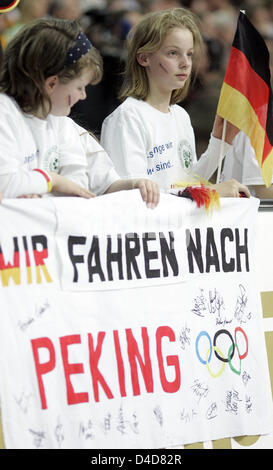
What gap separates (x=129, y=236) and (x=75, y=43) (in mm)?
773

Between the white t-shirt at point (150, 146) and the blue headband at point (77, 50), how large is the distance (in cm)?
72

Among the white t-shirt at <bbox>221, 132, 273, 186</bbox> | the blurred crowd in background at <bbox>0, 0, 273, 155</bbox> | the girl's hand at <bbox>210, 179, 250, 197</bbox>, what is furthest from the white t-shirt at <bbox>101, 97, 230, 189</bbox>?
the blurred crowd in background at <bbox>0, 0, 273, 155</bbox>

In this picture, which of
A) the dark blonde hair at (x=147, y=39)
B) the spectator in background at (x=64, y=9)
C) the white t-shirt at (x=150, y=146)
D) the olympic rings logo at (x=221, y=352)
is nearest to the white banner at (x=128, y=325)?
the olympic rings logo at (x=221, y=352)

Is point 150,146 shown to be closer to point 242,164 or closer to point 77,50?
point 242,164

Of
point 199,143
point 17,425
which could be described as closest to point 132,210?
point 17,425

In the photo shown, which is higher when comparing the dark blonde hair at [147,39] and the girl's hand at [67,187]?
the dark blonde hair at [147,39]

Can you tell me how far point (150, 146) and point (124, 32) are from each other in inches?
124

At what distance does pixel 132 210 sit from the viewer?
Answer: 10.8ft

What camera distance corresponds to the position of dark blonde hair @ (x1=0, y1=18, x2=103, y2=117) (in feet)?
10.5

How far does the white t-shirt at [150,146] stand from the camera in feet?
12.9

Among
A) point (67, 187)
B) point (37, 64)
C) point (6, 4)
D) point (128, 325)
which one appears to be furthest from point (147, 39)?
point (128, 325)

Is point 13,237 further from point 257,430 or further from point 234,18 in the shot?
point 234,18

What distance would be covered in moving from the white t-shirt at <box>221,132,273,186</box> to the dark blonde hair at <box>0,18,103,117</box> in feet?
4.44

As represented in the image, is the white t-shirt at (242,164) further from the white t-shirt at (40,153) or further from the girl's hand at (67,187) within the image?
the girl's hand at (67,187)
